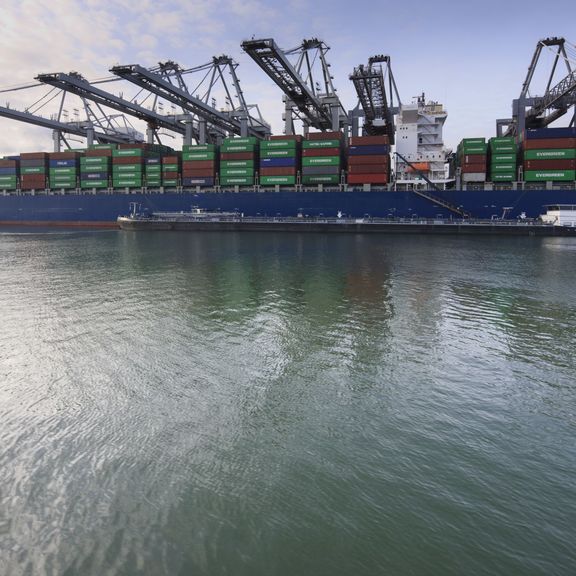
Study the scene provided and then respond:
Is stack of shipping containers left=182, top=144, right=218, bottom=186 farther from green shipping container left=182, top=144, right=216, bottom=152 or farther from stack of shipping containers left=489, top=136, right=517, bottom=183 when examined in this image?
stack of shipping containers left=489, top=136, right=517, bottom=183

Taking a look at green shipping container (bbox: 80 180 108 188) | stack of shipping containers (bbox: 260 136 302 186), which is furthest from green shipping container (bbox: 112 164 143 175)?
stack of shipping containers (bbox: 260 136 302 186)

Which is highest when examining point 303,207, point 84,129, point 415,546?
point 84,129

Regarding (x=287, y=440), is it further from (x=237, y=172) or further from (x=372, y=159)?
(x=237, y=172)

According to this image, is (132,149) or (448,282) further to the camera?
(132,149)

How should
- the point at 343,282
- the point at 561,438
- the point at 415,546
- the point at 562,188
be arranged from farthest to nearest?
1. the point at 562,188
2. the point at 343,282
3. the point at 561,438
4. the point at 415,546

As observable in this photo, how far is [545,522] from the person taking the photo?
4.17 meters

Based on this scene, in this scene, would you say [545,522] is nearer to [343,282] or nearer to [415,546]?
[415,546]

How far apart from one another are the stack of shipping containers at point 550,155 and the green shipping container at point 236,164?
32.2 m

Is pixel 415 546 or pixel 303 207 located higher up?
pixel 303 207

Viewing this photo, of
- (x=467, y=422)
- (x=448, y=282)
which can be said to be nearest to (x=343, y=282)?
(x=448, y=282)

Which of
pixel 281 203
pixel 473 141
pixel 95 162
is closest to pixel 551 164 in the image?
pixel 473 141

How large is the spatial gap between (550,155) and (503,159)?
4.56 metres

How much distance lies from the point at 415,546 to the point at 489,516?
0.92 meters

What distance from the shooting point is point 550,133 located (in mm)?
46781
